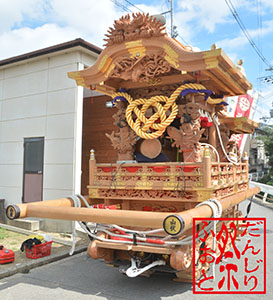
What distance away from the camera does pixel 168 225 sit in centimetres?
328

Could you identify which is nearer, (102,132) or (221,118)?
(221,118)

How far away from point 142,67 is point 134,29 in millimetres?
630

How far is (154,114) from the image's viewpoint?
17.9ft

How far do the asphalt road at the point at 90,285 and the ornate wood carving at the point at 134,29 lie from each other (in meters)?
3.97

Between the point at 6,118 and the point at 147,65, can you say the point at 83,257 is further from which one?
the point at 6,118

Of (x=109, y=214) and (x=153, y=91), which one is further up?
(x=153, y=91)

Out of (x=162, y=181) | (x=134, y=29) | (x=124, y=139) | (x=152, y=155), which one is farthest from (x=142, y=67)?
(x=162, y=181)

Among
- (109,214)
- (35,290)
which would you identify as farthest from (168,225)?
(35,290)

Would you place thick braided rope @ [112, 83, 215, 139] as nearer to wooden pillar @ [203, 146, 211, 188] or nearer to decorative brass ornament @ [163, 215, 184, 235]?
wooden pillar @ [203, 146, 211, 188]

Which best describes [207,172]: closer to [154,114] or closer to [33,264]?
[154,114]

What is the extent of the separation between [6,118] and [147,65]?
603cm

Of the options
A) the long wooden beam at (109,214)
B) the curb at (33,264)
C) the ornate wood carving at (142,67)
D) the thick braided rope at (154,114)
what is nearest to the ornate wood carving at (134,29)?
the ornate wood carving at (142,67)

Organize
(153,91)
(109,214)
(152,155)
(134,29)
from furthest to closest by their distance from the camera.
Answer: (153,91)
(152,155)
(134,29)
(109,214)

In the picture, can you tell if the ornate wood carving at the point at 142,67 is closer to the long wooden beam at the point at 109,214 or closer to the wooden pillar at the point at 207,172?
the wooden pillar at the point at 207,172
